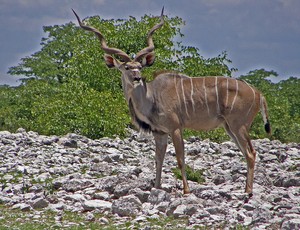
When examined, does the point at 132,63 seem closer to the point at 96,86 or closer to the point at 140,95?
the point at 140,95

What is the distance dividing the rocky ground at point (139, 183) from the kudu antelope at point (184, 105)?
0.66 meters

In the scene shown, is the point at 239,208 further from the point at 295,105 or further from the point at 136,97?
the point at 295,105

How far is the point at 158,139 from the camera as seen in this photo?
1005 cm

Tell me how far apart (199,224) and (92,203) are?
1.64 metres

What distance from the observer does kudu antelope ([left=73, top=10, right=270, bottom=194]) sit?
9820 mm

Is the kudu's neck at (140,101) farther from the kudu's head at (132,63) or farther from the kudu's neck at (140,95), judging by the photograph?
the kudu's head at (132,63)

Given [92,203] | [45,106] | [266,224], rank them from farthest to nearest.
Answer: [45,106]
[92,203]
[266,224]

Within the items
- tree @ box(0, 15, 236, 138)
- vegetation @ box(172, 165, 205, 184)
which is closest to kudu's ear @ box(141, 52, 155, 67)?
vegetation @ box(172, 165, 205, 184)

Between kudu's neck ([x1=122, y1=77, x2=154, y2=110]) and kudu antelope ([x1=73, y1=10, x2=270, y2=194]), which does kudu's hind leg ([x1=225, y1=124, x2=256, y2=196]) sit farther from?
kudu's neck ([x1=122, y1=77, x2=154, y2=110])

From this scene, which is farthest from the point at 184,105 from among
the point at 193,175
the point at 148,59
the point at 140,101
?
the point at 193,175

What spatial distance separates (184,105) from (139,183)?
1.34m

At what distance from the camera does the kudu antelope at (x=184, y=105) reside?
982 cm

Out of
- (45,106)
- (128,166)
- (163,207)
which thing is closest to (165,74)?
(128,166)

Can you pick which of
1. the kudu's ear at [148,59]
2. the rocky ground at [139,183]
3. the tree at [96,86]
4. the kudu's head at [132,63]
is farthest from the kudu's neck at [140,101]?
the tree at [96,86]
